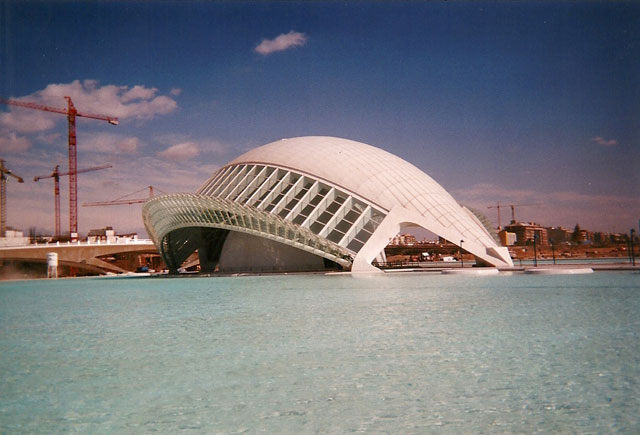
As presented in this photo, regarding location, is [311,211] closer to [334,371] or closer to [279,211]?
[279,211]

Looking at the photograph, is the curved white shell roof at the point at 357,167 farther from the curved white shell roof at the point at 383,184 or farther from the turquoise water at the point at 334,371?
the turquoise water at the point at 334,371

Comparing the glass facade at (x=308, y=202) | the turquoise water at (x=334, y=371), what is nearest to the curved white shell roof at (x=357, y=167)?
the glass facade at (x=308, y=202)

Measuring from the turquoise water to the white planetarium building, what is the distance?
74.3 feet

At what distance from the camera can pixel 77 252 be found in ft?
240

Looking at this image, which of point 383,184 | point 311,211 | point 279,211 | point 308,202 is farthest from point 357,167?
point 279,211

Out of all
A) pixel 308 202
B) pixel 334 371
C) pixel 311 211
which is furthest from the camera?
pixel 308 202

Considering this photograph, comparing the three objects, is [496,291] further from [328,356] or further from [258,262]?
[258,262]

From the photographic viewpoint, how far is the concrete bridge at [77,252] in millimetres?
68438

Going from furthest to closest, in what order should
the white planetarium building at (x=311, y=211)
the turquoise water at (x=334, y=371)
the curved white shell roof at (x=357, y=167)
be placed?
1. the curved white shell roof at (x=357, y=167)
2. the white planetarium building at (x=311, y=211)
3. the turquoise water at (x=334, y=371)

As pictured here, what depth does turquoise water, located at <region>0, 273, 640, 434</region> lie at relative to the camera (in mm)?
6434

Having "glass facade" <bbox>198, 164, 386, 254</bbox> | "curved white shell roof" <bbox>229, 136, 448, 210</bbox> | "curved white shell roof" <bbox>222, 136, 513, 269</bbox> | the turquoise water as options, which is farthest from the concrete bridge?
Answer: the turquoise water

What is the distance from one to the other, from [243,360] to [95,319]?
854 cm

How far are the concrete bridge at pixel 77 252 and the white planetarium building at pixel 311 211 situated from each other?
27.1 metres

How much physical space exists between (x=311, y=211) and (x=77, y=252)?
45718 mm
